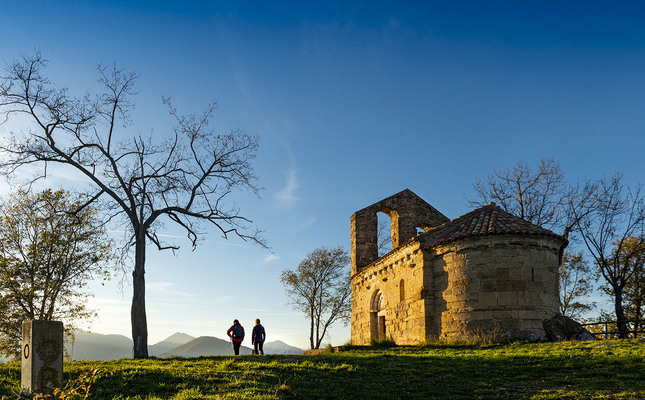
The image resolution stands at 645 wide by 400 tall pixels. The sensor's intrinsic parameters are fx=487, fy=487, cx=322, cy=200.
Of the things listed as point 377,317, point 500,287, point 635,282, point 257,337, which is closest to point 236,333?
point 257,337

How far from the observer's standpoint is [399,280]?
22.9 metres

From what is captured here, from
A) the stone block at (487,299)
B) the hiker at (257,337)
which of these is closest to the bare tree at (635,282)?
the stone block at (487,299)

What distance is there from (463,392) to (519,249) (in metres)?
10.1

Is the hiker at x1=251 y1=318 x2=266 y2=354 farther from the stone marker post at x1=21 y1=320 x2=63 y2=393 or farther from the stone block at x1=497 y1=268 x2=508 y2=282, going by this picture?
the stone marker post at x1=21 y1=320 x2=63 y2=393

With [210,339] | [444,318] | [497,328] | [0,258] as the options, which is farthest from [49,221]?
[210,339]

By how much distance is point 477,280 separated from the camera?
60.4 ft

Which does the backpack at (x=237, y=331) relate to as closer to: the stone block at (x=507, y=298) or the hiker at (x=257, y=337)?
the hiker at (x=257, y=337)

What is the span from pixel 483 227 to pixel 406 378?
963 centimetres

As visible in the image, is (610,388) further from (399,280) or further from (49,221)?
(49,221)

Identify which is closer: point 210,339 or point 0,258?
point 0,258

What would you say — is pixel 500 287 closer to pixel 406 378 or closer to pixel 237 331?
pixel 406 378

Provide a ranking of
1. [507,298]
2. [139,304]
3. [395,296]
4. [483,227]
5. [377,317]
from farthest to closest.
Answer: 1. [377,317]
2. [395,296]
3. [139,304]
4. [483,227]
5. [507,298]

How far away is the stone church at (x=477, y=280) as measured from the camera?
58.9ft

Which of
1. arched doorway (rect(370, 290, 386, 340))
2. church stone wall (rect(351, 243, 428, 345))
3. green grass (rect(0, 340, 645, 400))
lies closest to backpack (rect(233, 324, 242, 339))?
green grass (rect(0, 340, 645, 400))
